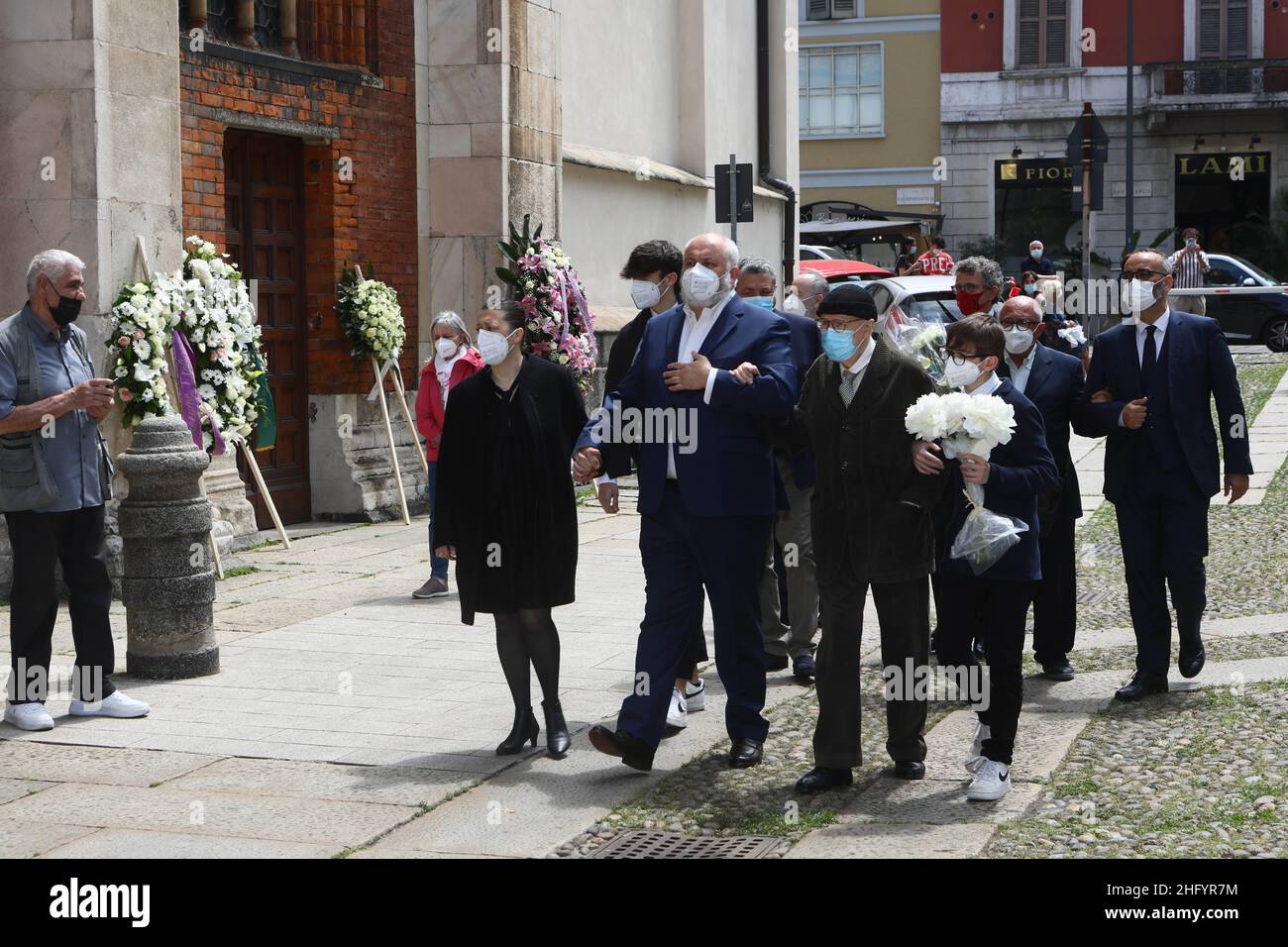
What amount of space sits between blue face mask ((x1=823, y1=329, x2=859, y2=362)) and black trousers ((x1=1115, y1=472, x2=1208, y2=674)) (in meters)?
2.21

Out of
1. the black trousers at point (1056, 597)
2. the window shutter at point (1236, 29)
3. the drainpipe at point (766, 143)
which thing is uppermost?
the window shutter at point (1236, 29)

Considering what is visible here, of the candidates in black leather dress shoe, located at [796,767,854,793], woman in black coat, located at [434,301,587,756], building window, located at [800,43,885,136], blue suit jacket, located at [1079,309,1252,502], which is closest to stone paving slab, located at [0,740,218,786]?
woman in black coat, located at [434,301,587,756]

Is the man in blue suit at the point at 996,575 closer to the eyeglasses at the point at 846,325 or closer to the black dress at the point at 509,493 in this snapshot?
the eyeglasses at the point at 846,325

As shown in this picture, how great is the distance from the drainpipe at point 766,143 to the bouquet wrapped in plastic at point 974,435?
58.9 ft

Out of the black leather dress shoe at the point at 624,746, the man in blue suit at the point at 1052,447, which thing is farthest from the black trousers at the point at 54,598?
the man in blue suit at the point at 1052,447

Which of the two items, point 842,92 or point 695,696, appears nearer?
point 695,696

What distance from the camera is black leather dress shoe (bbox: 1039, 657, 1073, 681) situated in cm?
808

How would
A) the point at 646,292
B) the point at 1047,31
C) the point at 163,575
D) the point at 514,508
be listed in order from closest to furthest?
the point at 514,508 → the point at 646,292 → the point at 163,575 → the point at 1047,31

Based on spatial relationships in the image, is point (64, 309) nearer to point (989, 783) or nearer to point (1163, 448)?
point (989, 783)

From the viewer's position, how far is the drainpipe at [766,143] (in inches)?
912

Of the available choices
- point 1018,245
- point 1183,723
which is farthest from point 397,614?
point 1018,245

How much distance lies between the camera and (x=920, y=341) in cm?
706

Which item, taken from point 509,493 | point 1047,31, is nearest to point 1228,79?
point 1047,31

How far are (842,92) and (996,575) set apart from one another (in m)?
39.9
